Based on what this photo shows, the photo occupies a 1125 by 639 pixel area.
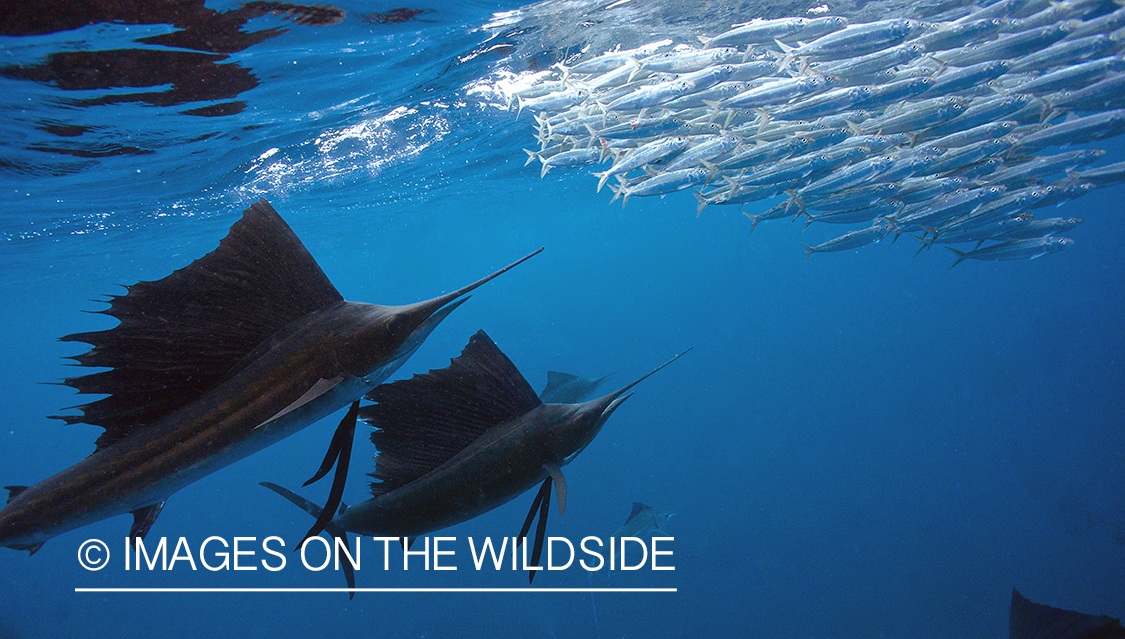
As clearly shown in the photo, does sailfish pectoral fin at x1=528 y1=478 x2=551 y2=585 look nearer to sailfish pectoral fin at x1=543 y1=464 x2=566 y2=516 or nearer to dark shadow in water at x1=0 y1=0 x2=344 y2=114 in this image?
sailfish pectoral fin at x1=543 y1=464 x2=566 y2=516

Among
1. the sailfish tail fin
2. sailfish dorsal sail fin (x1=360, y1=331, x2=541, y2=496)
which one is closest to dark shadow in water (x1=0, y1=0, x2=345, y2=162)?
the sailfish tail fin

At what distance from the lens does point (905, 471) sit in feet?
65.5

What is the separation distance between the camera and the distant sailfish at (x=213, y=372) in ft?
4.33

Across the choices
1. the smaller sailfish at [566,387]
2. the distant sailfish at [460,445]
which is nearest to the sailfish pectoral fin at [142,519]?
the distant sailfish at [460,445]

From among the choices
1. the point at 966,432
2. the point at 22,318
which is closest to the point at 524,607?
the point at 966,432

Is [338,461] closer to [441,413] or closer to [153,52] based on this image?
[441,413]

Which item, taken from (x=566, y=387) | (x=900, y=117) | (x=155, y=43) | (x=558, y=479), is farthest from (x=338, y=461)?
(x=900, y=117)

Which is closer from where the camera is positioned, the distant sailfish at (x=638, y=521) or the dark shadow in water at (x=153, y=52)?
the dark shadow in water at (x=153, y=52)

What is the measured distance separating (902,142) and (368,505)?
A: 32.9 feet

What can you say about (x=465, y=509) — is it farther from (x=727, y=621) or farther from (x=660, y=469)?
(x=660, y=469)

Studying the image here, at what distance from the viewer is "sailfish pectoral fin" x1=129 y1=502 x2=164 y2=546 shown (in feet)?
4.88

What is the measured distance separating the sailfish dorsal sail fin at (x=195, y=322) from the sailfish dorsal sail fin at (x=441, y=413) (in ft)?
1.37

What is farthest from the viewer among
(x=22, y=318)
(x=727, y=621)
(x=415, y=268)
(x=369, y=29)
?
(x=415, y=268)

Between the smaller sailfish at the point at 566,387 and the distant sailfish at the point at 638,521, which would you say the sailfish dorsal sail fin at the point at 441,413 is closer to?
the smaller sailfish at the point at 566,387
